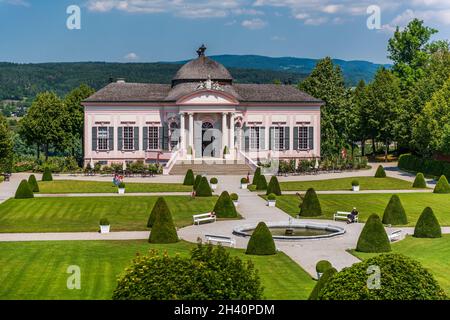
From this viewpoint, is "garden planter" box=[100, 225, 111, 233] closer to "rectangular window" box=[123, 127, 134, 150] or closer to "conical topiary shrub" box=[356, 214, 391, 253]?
"conical topiary shrub" box=[356, 214, 391, 253]

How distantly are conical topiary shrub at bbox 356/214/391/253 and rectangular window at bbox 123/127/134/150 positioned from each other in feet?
159

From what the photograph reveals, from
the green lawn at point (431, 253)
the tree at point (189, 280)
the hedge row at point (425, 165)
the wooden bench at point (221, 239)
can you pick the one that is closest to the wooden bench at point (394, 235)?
the green lawn at point (431, 253)

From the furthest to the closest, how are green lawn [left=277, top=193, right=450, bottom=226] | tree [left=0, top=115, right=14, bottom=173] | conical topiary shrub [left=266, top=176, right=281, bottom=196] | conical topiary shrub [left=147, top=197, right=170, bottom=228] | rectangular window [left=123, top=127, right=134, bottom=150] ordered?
rectangular window [left=123, top=127, right=134, bottom=150]
tree [left=0, top=115, right=14, bottom=173]
conical topiary shrub [left=266, top=176, right=281, bottom=196]
green lawn [left=277, top=193, right=450, bottom=226]
conical topiary shrub [left=147, top=197, right=170, bottom=228]

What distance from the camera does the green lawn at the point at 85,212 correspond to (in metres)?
38.5

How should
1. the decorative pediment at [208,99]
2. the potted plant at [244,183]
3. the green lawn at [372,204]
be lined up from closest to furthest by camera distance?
the green lawn at [372,204] → the potted plant at [244,183] → the decorative pediment at [208,99]

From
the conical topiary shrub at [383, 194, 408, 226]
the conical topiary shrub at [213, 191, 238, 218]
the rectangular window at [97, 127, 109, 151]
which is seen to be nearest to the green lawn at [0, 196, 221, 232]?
the conical topiary shrub at [213, 191, 238, 218]

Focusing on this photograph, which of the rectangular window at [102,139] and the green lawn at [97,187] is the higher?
the rectangular window at [102,139]

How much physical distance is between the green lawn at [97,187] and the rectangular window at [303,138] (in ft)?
74.9

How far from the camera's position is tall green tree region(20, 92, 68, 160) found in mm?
82250

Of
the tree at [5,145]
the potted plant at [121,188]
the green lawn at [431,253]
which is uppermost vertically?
the tree at [5,145]

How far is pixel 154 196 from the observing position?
2030 inches

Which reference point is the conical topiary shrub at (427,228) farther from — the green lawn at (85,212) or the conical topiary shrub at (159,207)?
the green lawn at (85,212)

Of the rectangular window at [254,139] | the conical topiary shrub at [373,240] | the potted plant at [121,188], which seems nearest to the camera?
the conical topiary shrub at [373,240]
